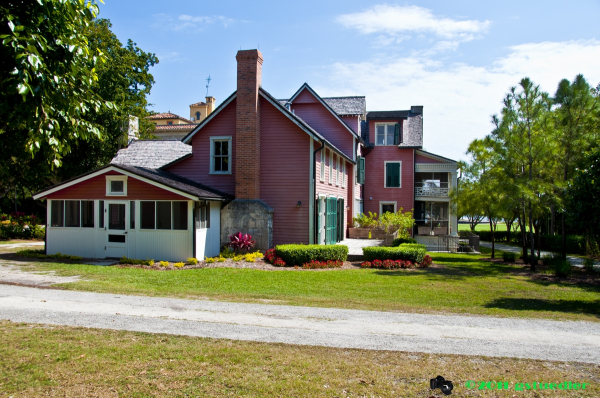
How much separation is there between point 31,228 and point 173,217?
16.2m

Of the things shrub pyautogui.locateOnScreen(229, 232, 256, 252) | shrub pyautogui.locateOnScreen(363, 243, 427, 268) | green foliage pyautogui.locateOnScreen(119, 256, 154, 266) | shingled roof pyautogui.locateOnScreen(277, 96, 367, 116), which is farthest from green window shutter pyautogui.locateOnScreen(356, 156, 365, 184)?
green foliage pyautogui.locateOnScreen(119, 256, 154, 266)

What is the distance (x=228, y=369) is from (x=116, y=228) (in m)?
13.2

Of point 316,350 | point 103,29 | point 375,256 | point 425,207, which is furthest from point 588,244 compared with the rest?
point 103,29

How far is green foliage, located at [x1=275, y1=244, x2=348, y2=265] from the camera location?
53.0 ft

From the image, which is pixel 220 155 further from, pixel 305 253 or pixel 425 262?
pixel 425 262

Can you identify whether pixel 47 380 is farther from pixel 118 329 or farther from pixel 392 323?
pixel 392 323

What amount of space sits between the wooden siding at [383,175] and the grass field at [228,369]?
2641 cm

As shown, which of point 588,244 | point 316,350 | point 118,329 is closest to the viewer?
point 316,350

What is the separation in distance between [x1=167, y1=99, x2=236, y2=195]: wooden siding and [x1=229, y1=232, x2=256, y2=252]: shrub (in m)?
2.49

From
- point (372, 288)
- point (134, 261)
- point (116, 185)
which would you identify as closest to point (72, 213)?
point (116, 185)

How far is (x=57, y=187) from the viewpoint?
1695 cm

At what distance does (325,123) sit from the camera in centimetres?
2653

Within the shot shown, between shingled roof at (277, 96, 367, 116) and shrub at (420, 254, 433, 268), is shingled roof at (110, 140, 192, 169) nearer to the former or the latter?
shingled roof at (277, 96, 367, 116)

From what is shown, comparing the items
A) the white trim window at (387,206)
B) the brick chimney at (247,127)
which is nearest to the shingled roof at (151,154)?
the brick chimney at (247,127)
